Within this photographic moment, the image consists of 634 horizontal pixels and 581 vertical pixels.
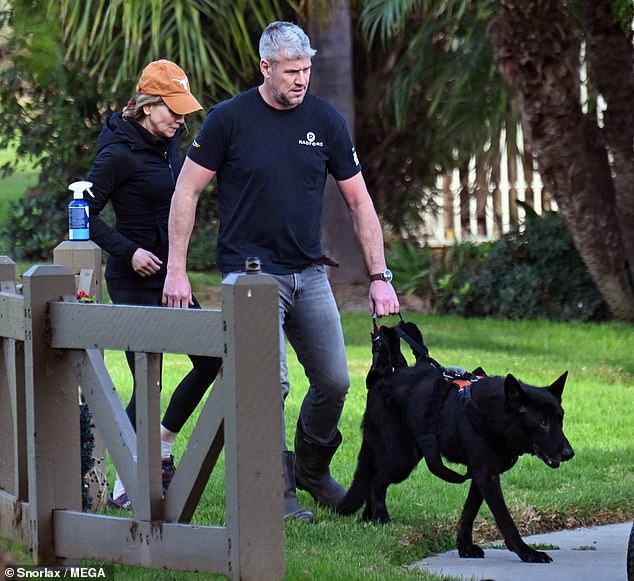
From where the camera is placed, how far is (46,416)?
4.52 m

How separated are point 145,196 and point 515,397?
6.50 ft

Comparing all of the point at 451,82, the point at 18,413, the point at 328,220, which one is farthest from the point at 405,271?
the point at 18,413

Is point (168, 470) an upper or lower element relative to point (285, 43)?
lower

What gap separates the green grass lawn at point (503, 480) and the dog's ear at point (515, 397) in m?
0.74

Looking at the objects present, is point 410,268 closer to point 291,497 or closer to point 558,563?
point 291,497

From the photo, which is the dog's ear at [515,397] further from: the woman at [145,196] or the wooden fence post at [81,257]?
the wooden fence post at [81,257]

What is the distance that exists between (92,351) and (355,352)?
742 cm

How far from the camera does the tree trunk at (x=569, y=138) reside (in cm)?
1202

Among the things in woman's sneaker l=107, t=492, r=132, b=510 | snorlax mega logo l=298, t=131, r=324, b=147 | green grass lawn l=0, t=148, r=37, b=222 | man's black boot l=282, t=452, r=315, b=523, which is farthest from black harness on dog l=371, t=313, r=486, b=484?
green grass lawn l=0, t=148, r=37, b=222

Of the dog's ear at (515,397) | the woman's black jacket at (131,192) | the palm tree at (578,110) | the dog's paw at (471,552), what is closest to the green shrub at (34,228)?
the palm tree at (578,110)

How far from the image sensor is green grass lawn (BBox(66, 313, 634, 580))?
5.16 meters

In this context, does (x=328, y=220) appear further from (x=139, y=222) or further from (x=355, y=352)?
(x=139, y=222)

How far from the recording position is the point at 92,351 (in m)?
4.44

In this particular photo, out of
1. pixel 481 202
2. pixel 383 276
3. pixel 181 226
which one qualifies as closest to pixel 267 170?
pixel 181 226
